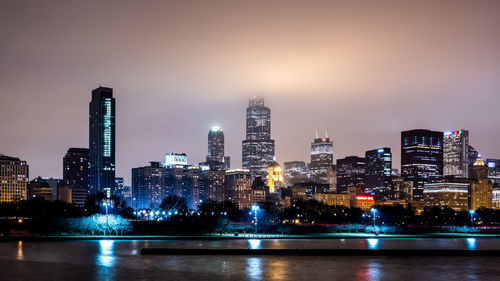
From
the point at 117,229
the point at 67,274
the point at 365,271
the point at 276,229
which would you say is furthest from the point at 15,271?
the point at 276,229

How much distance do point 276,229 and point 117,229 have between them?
170ft

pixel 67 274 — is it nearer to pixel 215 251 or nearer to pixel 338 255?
pixel 215 251

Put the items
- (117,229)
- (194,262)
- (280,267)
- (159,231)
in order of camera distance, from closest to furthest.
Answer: (280,267) → (194,262) → (117,229) → (159,231)

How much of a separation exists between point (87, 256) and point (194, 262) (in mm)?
15565

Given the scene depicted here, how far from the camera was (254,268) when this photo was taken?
53812 millimetres

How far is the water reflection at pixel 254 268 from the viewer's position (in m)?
47.8

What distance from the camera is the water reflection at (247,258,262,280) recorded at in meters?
47.8

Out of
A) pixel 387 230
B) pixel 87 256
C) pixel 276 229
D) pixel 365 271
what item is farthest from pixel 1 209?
pixel 365 271

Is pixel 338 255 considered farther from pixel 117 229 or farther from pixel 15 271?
pixel 117 229

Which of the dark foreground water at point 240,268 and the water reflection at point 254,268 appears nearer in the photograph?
the dark foreground water at point 240,268

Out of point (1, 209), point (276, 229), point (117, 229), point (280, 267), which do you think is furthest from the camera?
point (1, 209)

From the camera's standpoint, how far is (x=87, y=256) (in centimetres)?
6825

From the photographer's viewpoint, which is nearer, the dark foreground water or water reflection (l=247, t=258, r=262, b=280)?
the dark foreground water

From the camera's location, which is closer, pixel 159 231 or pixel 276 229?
pixel 159 231
